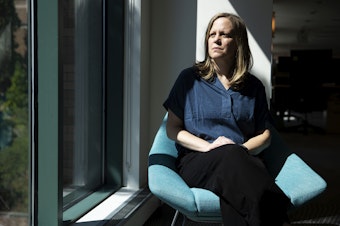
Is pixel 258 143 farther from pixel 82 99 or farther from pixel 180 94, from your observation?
pixel 82 99

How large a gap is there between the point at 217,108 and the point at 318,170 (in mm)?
2883

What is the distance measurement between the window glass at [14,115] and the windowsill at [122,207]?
379mm

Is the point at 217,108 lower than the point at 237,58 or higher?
lower

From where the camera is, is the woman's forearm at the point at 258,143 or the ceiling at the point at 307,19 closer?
the woman's forearm at the point at 258,143

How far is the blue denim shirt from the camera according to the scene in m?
2.06

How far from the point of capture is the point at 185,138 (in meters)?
2.02

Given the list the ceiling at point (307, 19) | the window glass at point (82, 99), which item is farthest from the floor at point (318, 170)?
the ceiling at point (307, 19)

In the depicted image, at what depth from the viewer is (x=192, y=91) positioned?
6.91ft

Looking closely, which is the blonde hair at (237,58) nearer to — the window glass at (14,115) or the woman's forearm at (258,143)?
the woman's forearm at (258,143)

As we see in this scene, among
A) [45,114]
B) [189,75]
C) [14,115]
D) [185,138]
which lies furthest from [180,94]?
[14,115]

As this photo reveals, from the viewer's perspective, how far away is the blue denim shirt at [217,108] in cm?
206

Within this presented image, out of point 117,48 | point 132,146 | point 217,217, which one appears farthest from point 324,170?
point 217,217

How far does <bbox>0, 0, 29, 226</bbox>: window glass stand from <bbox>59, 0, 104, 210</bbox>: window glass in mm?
314

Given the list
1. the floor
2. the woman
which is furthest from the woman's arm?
the floor
